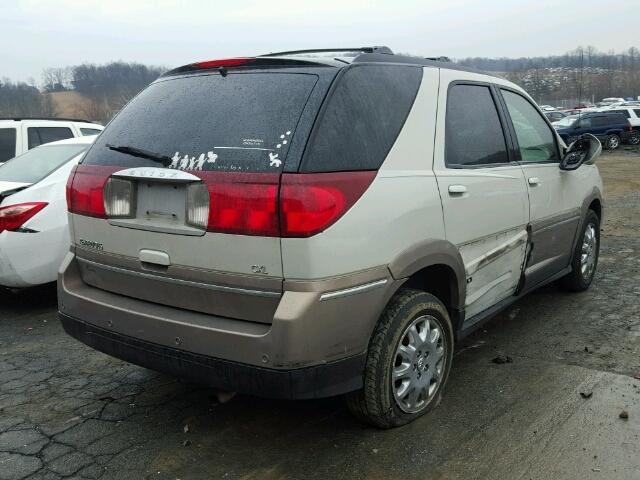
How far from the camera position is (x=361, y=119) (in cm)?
274

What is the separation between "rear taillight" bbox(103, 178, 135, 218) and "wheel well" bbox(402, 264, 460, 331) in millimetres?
1478

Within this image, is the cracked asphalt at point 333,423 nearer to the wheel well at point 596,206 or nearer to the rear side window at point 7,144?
the wheel well at point 596,206

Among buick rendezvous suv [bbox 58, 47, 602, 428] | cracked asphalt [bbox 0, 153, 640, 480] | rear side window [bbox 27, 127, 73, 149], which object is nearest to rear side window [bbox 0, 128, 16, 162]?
rear side window [bbox 27, 127, 73, 149]

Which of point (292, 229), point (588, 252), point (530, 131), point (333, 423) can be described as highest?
point (530, 131)

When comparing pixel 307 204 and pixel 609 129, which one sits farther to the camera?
pixel 609 129

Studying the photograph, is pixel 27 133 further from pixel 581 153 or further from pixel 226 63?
pixel 581 153

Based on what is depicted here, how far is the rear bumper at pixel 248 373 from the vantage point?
2.50 meters

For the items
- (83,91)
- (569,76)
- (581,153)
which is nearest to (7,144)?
(581,153)

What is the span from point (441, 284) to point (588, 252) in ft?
8.61

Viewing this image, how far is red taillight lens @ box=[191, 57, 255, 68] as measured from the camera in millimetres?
2975

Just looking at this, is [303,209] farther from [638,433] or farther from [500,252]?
[638,433]

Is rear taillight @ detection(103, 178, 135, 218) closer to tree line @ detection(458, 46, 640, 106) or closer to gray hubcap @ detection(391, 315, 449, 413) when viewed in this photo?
gray hubcap @ detection(391, 315, 449, 413)

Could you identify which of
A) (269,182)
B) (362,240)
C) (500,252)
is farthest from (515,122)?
(269,182)

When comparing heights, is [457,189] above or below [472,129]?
below
